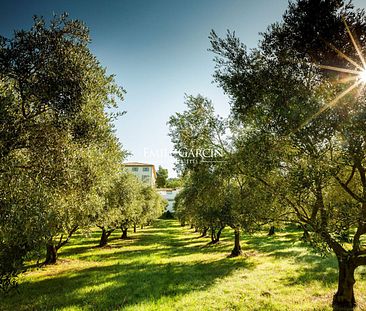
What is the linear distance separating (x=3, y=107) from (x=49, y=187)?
3703mm

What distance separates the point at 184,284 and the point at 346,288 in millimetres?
9235

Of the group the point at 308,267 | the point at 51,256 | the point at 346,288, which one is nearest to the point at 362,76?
the point at 346,288

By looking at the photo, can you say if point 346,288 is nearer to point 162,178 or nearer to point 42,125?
point 42,125

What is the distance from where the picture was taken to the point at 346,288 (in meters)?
12.3

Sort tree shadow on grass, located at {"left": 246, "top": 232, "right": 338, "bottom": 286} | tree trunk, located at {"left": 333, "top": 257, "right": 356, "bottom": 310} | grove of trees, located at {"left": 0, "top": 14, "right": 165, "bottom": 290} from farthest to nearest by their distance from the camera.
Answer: tree shadow on grass, located at {"left": 246, "top": 232, "right": 338, "bottom": 286}, tree trunk, located at {"left": 333, "top": 257, "right": 356, "bottom": 310}, grove of trees, located at {"left": 0, "top": 14, "right": 165, "bottom": 290}

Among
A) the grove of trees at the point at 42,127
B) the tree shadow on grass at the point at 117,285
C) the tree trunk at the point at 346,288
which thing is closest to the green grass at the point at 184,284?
the tree shadow on grass at the point at 117,285

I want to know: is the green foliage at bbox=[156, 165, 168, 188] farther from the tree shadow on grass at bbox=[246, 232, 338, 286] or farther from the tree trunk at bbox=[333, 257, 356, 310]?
the tree trunk at bbox=[333, 257, 356, 310]

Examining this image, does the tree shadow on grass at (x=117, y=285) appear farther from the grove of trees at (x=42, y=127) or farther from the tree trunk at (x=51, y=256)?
the grove of trees at (x=42, y=127)

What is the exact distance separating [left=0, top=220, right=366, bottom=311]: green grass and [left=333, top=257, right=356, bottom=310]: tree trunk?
0.43 m

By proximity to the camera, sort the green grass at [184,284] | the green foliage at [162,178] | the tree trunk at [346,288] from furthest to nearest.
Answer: the green foliage at [162,178]
the green grass at [184,284]
the tree trunk at [346,288]

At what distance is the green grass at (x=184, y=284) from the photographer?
13.2m

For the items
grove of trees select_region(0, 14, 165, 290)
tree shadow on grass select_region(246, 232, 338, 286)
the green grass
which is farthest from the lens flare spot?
grove of trees select_region(0, 14, 165, 290)

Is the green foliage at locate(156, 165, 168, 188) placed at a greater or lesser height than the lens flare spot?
greater

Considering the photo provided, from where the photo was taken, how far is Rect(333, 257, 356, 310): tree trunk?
12.0m
